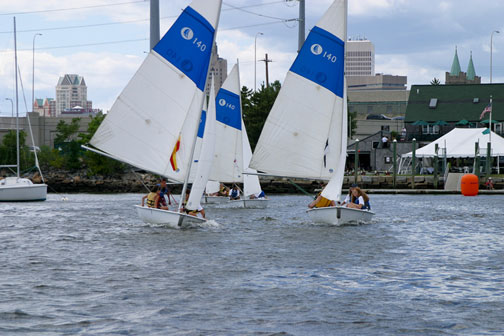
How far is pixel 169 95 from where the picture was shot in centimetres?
2523

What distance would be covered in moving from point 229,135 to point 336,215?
1648 centimetres

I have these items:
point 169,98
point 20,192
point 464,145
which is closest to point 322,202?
point 169,98

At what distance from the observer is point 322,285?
50.1 feet

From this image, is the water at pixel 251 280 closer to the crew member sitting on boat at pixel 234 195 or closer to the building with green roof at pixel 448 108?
the crew member sitting on boat at pixel 234 195

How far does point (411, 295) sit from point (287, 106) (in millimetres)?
15415

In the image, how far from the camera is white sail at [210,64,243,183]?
42062 millimetres

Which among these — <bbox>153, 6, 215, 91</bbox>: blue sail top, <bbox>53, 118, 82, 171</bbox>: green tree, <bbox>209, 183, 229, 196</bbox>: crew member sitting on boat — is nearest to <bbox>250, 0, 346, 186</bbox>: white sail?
<bbox>153, 6, 215, 91</bbox>: blue sail top

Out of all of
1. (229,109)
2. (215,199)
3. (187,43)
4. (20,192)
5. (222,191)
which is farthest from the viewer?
(20,192)

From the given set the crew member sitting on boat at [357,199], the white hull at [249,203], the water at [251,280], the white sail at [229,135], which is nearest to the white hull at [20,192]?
the white sail at [229,135]

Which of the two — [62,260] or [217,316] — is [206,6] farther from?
[217,316]

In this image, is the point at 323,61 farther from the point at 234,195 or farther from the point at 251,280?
the point at 234,195

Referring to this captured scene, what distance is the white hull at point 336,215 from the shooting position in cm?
2652

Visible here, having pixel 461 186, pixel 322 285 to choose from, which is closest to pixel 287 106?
pixel 322 285

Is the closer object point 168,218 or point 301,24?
point 168,218
